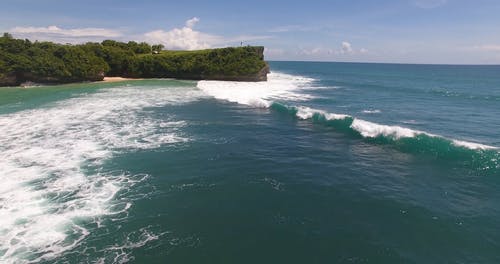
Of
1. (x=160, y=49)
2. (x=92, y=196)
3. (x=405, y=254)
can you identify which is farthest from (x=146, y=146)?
(x=160, y=49)

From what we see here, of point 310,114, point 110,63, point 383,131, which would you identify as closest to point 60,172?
point 383,131

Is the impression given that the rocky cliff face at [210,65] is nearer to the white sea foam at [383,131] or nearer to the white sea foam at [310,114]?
the white sea foam at [310,114]

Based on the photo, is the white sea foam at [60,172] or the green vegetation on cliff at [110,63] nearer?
the white sea foam at [60,172]

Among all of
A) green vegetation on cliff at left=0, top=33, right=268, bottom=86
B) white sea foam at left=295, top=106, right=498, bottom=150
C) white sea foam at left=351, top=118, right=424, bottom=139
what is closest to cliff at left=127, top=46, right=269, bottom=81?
green vegetation on cliff at left=0, top=33, right=268, bottom=86

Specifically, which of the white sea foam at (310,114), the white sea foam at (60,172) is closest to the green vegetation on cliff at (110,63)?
the white sea foam at (60,172)

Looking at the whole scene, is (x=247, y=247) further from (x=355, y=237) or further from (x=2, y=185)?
(x=2, y=185)

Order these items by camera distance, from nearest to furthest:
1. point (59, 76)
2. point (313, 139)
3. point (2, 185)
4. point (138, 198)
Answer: point (138, 198) < point (2, 185) < point (313, 139) < point (59, 76)
